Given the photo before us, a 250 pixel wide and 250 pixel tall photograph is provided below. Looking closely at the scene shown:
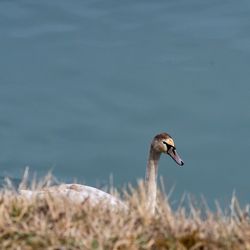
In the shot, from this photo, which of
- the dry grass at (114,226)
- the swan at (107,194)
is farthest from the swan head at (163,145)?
the dry grass at (114,226)

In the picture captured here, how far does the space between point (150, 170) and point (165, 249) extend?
18.7 feet

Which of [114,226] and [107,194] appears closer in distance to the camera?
[114,226]

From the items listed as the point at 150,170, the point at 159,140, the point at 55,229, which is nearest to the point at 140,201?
the point at 55,229

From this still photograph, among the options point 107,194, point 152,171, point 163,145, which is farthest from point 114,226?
point 163,145

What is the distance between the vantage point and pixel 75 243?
6.71 metres

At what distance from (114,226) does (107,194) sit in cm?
129

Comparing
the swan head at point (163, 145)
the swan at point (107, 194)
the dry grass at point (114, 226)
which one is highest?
the swan head at point (163, 145)

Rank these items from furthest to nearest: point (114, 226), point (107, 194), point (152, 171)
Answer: point (152, 171) < point (107, 194) < point (114, 226)

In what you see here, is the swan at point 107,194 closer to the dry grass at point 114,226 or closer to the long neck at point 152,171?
the long neck at point 152,171

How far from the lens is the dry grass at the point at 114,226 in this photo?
6.72 meters

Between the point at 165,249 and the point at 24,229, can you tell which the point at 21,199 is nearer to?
the point at 24,229

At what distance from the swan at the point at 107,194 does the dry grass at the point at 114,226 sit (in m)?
0.19

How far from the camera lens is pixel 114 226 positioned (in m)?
6.87

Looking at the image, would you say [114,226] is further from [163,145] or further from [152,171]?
[163,145]
